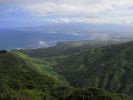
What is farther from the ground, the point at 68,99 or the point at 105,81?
the point at 68,99

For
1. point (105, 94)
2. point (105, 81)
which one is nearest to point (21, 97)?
point (105, 94)

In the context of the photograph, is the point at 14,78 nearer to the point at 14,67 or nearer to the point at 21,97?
the point at 21,97

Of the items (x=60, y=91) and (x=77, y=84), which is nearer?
(x=60, y=91)

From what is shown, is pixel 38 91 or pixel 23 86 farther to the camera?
pixel 23 86

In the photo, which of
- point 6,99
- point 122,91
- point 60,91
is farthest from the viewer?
point 122,91

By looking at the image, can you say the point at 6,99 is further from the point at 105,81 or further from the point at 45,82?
the point at 105,81

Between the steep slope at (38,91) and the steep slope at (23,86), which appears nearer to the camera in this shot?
the steep slope at (23,86)

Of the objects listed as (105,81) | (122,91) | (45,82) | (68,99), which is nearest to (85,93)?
(68,99)

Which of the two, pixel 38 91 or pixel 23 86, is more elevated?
pixel 23 86

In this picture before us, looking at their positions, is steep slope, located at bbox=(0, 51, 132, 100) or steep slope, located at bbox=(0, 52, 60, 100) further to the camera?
steep slope, located at bbox=(0, 51, 132, 100)

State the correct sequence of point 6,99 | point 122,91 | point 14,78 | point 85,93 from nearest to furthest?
point 6,99
point 85,93
point 14,78
point 122,91
